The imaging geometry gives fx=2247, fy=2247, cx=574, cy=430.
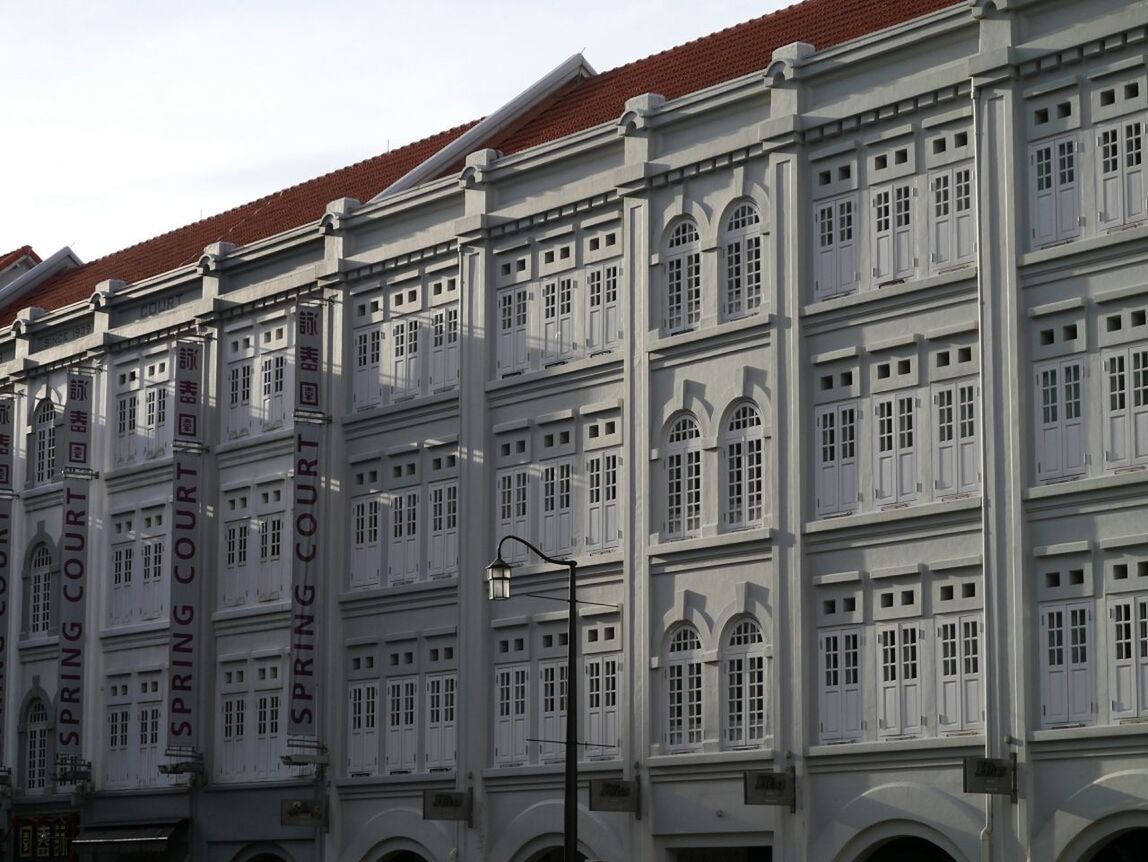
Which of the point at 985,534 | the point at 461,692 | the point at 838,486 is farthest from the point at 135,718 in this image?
the point at 985,534

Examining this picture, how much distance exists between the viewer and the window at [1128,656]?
3136 cm

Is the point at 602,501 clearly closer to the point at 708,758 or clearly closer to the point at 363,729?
the point at 708,758

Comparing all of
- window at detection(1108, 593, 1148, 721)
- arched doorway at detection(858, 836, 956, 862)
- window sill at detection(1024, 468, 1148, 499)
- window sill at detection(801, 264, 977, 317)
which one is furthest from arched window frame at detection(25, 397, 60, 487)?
window at detection(1108, 593, 1148, 721)

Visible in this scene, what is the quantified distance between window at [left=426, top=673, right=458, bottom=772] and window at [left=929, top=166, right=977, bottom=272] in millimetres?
12861

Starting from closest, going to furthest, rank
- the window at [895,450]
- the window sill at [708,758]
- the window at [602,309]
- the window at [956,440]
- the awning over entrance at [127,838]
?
1. the window at [956,440]
2. the window at [895,450]
3. the window sill at [708,758]
4. the window at [602,309]
5. the awning over entrance at [127,838]

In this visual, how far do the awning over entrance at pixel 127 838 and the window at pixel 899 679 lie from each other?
18467mm

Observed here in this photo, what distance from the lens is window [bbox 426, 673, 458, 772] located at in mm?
41906

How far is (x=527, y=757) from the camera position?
4047cm

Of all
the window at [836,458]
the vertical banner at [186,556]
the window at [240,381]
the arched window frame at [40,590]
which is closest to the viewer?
the window at [836,458]

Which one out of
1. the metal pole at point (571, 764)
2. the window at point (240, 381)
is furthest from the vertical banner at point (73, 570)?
the metal pole at point (571, 764)

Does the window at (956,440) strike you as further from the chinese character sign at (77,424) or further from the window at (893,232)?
the chinese character sign at (77,424)

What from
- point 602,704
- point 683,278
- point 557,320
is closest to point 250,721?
point 602,704

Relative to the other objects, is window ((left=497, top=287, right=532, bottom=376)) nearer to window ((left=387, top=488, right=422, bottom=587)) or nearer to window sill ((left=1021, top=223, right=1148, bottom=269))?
window ((left=387, top=488, right=422, bottom=587))

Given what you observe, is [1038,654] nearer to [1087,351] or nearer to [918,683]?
[918,683]
